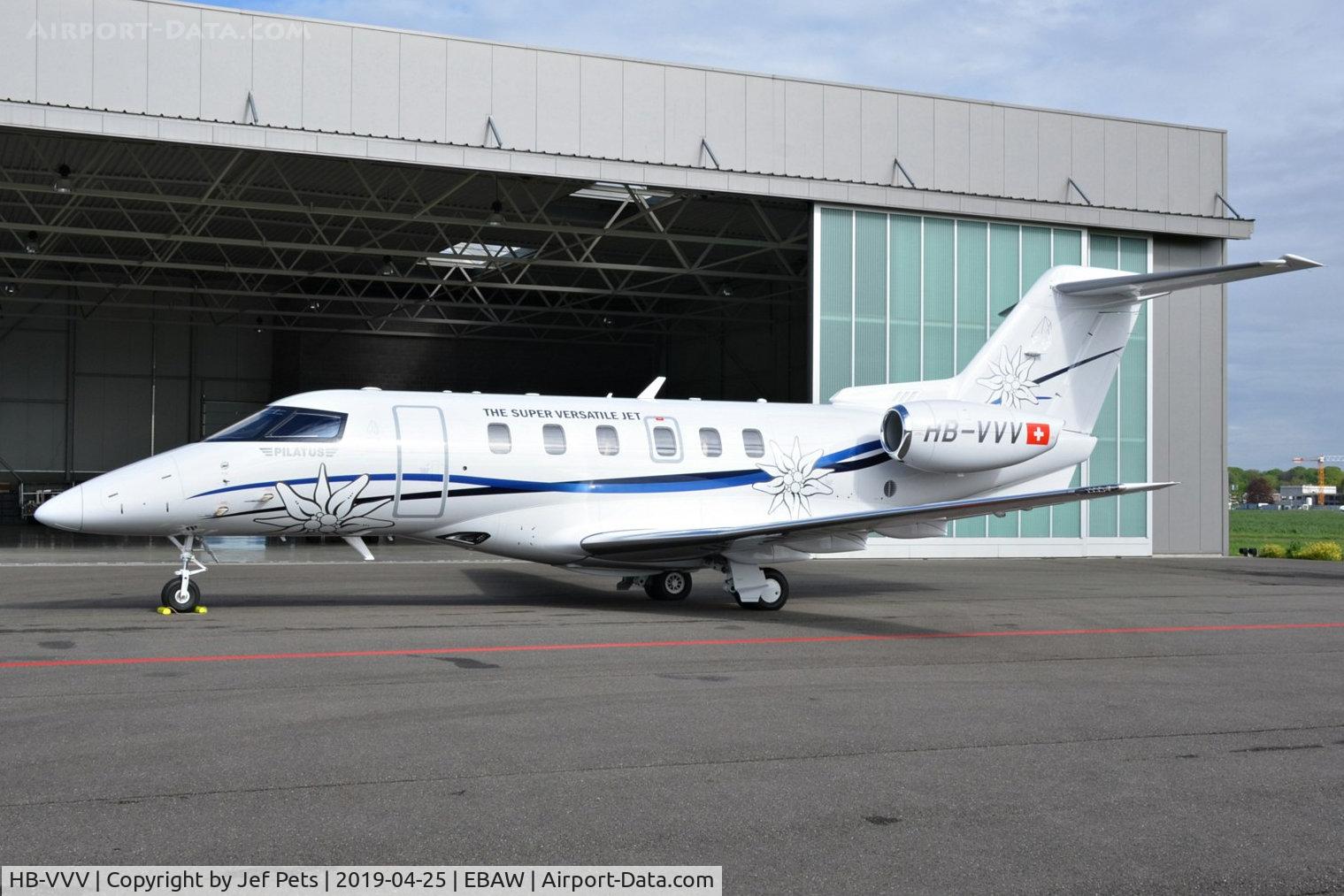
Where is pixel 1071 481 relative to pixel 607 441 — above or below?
below

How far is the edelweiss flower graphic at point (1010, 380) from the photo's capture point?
1823cm

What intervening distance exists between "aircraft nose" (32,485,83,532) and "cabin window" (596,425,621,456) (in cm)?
601

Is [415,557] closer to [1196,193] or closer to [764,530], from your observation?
[764,530]

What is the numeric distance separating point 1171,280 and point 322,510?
12.0m

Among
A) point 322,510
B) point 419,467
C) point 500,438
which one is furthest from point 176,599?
point 500,438

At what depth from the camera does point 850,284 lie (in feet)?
82.6

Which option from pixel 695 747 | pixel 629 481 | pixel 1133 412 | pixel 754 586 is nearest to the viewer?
pixel 695 747

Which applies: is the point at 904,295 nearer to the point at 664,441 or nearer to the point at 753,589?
the point at 664,441

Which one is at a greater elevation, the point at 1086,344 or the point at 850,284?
the point at 850,284

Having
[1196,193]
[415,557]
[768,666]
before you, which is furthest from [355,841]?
[1196,193]

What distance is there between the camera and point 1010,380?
1823cm

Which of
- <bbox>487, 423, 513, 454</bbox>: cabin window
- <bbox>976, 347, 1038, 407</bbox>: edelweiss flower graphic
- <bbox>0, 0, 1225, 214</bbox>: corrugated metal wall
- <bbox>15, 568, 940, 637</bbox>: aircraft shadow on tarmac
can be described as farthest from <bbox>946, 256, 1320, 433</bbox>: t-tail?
<bbox>0, 0, 1225, 214</bbox>: corrugated metal wall

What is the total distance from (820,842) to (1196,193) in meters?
27.0

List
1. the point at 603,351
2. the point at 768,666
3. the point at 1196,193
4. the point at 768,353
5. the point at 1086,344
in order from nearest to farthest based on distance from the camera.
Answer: the point at 768,666 < the point at 1086,344 < the point at 1196,193 < the point at 768,353 < the point at 603,351
